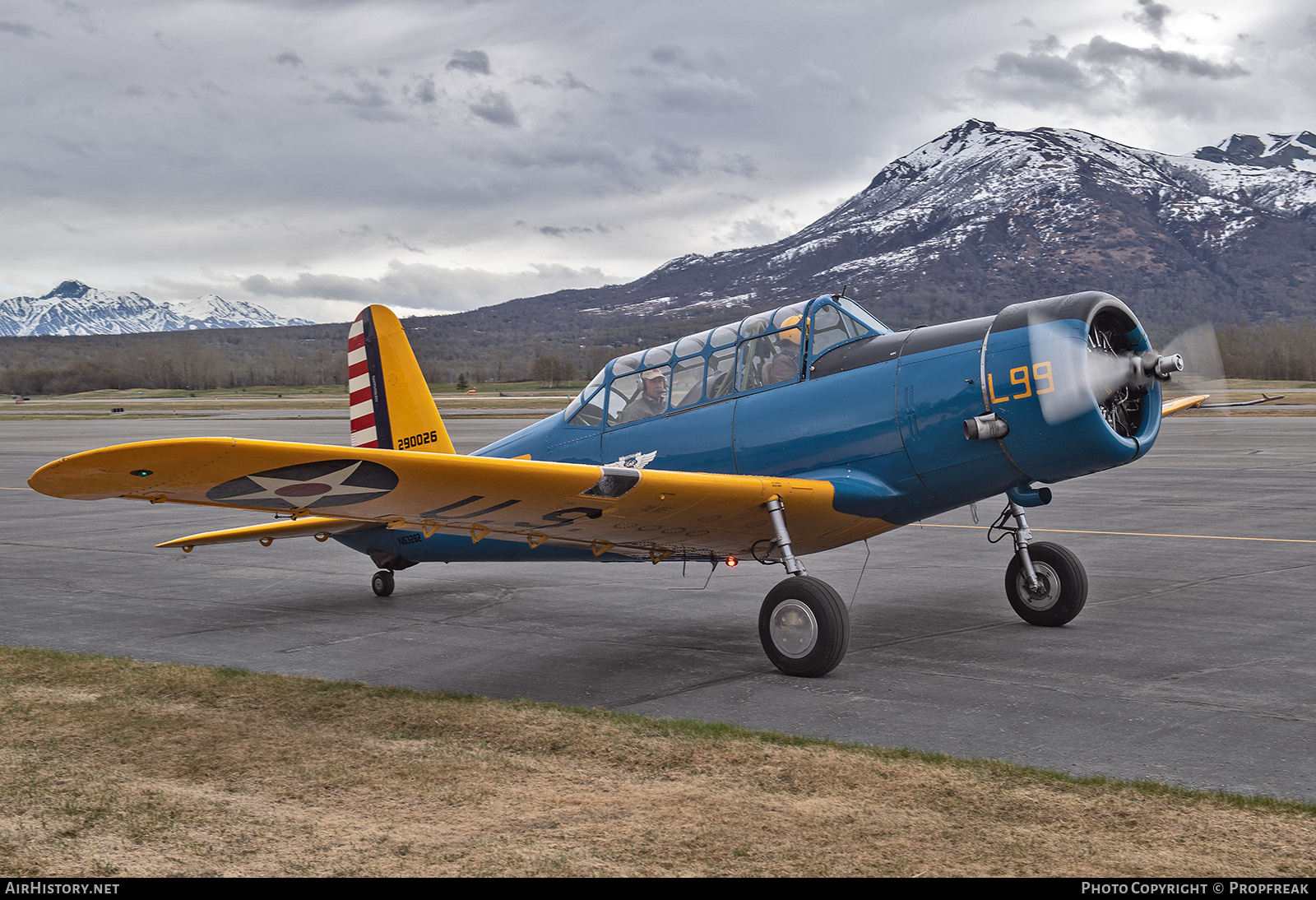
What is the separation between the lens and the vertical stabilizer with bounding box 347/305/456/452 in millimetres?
9328

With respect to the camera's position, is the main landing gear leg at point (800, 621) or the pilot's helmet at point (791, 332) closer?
the main landing gear leg at point (800, 621)

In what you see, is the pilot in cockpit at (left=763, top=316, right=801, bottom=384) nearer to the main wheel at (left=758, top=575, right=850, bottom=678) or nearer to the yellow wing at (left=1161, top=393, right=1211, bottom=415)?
the main wheel at (left=758, top=575, right=850, bottom=678)

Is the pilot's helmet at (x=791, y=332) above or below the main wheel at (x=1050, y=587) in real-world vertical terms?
above

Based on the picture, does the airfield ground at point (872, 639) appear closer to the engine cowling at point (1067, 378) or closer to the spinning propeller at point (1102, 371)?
the engine cowling at point (1067, 378)

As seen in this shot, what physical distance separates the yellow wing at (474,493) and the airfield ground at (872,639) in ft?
2.96

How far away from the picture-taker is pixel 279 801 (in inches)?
168

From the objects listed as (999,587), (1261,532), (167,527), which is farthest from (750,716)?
(167,527)

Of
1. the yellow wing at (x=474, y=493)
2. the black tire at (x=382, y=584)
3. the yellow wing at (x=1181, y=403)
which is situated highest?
the yellow wing at (x=1181, y=403)

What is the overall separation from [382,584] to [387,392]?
1.87 meters

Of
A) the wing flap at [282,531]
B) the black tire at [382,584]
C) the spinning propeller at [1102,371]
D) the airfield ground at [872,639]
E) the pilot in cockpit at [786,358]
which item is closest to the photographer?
the airfield ground at [872,639]

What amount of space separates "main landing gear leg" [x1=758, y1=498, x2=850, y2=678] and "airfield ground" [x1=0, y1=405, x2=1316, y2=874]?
149mm

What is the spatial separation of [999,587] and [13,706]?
25.9ft

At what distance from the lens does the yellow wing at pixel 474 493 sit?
14.6 ft

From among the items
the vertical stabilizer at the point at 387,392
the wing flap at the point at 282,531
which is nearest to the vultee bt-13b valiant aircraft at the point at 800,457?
the wing flap at the point at 282,531
